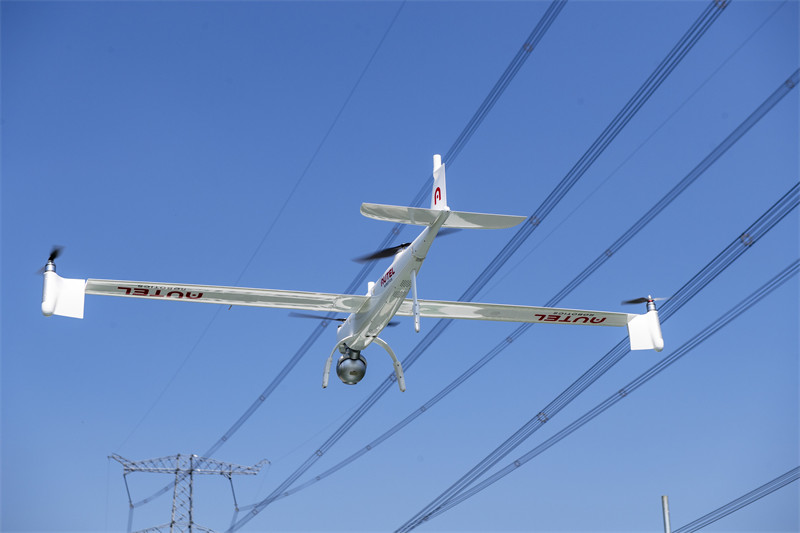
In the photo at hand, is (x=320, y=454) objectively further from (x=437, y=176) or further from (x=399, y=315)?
(x=437, y=176)

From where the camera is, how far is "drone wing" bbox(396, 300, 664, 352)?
1346 inches

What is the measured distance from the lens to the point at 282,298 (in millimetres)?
32531

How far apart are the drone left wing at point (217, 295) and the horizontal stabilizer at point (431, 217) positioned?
Result: 532 centimetres

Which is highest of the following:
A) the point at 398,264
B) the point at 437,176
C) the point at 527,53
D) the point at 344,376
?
the point at 527,53

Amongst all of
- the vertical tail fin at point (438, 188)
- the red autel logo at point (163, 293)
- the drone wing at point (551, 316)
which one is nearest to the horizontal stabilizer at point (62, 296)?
the red autel logo at point (163, 293)

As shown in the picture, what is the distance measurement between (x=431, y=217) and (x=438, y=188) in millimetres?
1601

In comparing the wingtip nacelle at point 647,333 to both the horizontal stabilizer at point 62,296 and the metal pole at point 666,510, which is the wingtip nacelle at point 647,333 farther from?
the horizontal stabilizer at point 62,296

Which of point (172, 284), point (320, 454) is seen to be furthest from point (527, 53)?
point (320, 454)

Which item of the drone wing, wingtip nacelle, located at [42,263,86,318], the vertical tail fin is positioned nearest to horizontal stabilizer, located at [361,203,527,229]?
the vertical tail fin

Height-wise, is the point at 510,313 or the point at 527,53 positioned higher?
the point at 527,53

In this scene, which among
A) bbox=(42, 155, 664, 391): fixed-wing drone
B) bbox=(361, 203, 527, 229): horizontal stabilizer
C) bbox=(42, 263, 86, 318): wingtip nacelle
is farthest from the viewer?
bbox=(42, 263, 86, 318): wingtip nacelle

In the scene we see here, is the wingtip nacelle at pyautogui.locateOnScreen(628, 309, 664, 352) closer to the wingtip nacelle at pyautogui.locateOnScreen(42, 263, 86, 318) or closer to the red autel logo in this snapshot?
the red autel logo

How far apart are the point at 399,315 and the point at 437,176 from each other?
6.00m

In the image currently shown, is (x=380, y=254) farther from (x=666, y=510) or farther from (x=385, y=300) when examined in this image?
(x=666, y=510)
